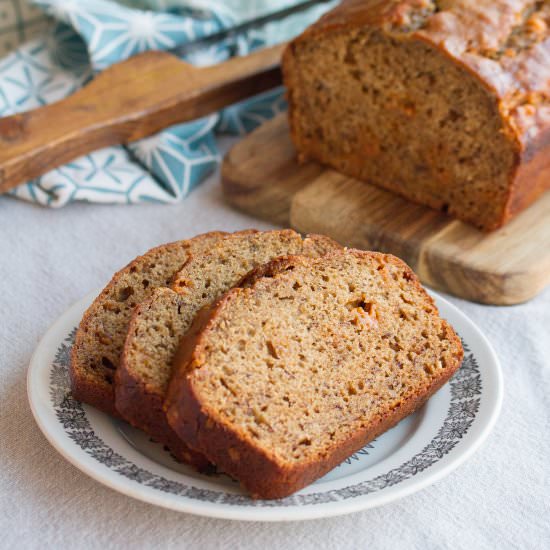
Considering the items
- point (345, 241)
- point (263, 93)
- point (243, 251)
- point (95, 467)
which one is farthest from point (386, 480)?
point (263, 93)

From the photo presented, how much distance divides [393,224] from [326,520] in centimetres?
145

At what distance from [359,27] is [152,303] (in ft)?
5.21

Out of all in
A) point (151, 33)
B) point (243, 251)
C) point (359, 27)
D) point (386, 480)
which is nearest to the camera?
point (386, 480)

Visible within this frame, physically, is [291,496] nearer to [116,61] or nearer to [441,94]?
[441,94]

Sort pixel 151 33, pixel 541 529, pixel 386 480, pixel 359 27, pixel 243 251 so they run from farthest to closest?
pixel 151 33 < pixel 359 27 < pixel 243 251 < pixel 541 529 < pixel 386 480

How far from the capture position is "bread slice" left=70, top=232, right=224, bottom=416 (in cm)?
202

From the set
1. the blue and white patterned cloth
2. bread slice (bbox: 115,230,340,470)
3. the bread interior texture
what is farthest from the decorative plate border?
the blue and white patterned cloth

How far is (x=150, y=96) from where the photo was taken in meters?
3.54

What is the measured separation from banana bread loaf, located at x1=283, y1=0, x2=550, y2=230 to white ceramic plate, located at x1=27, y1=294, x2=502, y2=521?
939 millimetres

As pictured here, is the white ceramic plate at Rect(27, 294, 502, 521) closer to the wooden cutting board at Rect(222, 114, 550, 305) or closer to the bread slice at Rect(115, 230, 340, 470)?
the bread slice at Rect(115, 230, 340, 470)

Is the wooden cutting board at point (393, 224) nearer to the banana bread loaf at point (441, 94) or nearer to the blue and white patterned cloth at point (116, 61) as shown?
the banana bread loaf at point (441, 94)

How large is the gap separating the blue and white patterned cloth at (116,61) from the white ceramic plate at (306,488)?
3.75 ft

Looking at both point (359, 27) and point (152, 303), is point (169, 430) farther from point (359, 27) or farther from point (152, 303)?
point (359, 27)

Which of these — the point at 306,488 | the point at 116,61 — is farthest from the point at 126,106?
the point at 306,488
